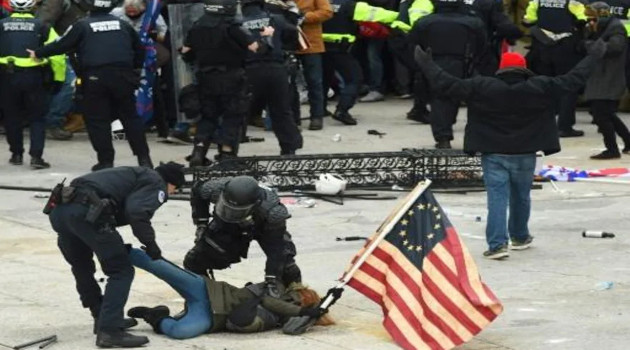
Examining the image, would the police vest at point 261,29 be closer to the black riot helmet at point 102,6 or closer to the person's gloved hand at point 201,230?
the black riot helmet at point 102,6

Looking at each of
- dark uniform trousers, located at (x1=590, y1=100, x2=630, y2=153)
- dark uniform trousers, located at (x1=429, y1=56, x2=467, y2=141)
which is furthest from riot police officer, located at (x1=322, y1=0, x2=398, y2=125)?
dark uniform trousers, located at (x1=590, y1=100, x2=630, y2=153)

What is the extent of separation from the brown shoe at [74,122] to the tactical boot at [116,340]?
9817 mm

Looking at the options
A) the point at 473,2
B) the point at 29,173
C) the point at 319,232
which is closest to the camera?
the point at 319,232

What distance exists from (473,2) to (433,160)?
322cm

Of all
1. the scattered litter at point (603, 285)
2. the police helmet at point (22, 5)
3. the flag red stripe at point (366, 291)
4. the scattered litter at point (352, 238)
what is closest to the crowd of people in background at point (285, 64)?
the police helmet at point (22, 5)

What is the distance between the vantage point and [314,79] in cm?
2017

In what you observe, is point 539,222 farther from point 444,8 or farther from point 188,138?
point 188,138

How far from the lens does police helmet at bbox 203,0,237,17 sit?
1658 centimetres

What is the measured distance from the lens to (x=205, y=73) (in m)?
16.9

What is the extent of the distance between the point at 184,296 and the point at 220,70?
20.3 feet

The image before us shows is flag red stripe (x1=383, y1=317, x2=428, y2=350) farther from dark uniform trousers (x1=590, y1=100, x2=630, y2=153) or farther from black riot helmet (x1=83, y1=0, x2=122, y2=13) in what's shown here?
dark uniform trousers (x1=590, y1=100, x2=630, y2=153)

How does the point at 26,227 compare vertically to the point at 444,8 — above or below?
below

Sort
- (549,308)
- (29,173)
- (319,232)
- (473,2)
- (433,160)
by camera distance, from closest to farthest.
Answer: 1. (549,308)
2. (319,232)
3. (433,160)
4. (29,173)
5. (473,2)

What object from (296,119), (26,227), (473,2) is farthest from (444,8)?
(26,227)
